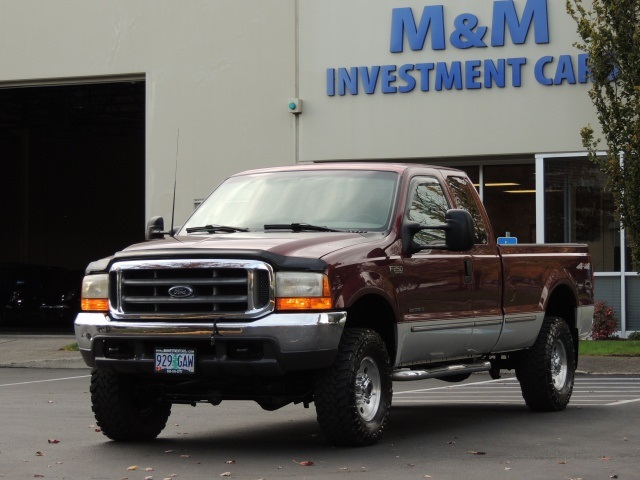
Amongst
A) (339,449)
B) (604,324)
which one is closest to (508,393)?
(339,449)

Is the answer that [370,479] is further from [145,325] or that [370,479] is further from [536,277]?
[536,277]

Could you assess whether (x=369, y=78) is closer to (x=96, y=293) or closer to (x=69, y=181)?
(x=96, y=293)

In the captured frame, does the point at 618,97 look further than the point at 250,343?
Yes

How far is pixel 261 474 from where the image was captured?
8.60 meters

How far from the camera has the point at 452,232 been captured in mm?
10445

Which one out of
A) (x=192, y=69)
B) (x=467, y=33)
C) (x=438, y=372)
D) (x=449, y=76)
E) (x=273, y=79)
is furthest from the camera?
(x=192, y=69)

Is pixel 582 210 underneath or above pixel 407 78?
underneath

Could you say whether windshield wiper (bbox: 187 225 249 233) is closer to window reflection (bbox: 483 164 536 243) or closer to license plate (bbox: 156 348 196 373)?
license plate (bbox: 156 348 196 373)

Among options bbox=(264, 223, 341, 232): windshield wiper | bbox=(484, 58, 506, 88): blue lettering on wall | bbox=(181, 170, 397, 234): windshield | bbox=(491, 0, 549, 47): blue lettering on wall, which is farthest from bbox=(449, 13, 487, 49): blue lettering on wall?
bbox=(264, 223, 341, 232): windshield wiper

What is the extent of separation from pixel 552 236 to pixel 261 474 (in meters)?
16.0

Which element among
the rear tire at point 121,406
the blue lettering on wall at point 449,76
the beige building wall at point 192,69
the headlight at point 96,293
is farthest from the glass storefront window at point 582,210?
the headlight at point 96,293

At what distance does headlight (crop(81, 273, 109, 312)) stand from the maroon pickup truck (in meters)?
0.01

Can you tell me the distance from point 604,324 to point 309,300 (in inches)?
566

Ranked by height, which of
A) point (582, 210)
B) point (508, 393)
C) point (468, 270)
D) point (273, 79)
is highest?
point (273, 79)
